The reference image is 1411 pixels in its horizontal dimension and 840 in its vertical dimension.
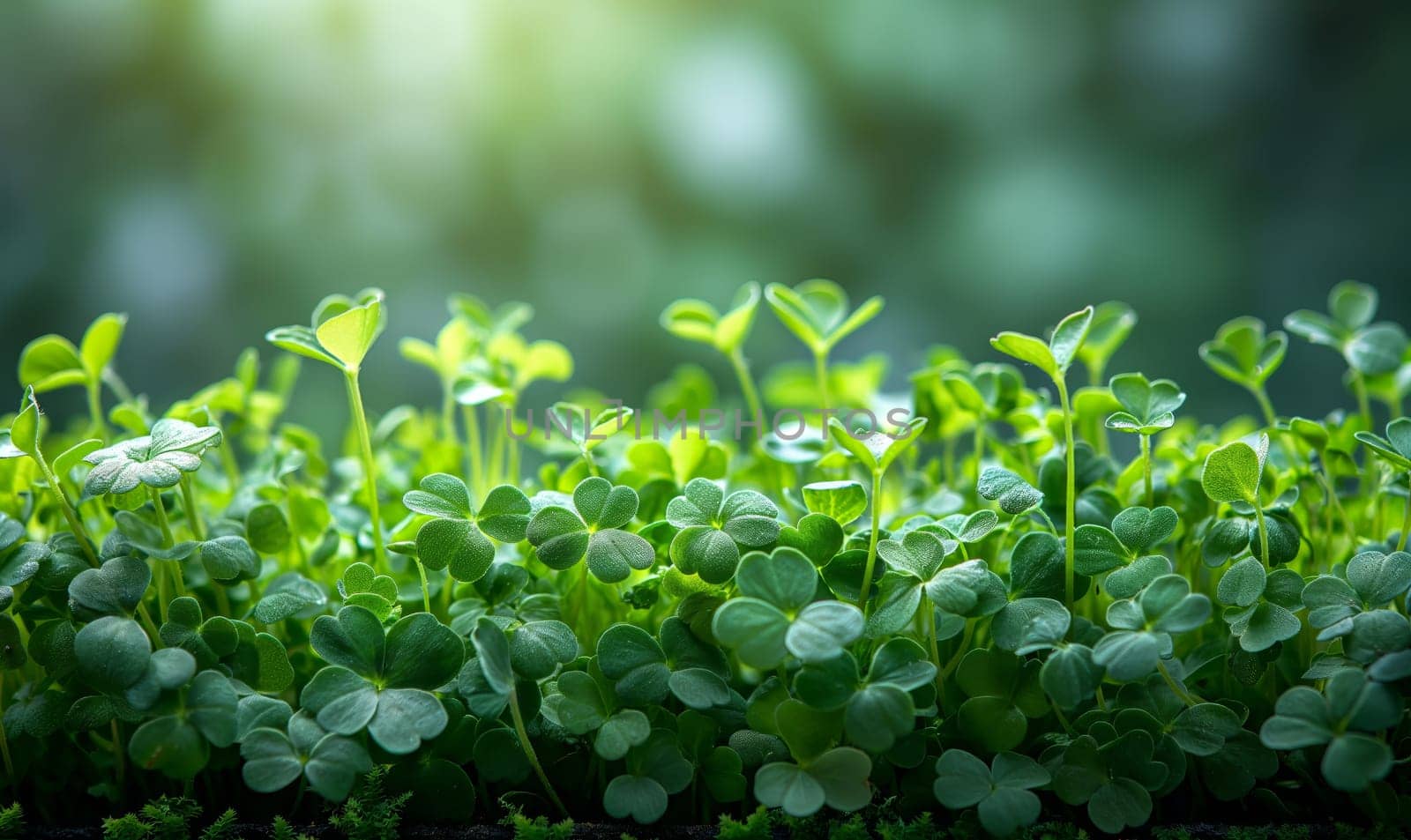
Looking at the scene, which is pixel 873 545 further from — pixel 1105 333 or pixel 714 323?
pixel 1105 333

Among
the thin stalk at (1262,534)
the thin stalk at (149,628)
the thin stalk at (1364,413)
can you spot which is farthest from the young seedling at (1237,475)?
the thin stalk at (149,628)

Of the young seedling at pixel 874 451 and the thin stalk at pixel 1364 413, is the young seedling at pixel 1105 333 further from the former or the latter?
the young seedling at pixel 874 451

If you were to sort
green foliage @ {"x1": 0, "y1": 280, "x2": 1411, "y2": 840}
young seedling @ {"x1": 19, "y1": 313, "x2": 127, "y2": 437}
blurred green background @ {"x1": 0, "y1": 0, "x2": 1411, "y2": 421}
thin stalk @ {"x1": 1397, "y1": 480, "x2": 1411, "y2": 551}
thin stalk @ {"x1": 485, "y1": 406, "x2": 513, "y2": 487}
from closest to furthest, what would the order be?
1. green foliage @ {"x1": 0, "y1": 280, "x2": 1411, "y2": 840}
2. thin stalk @ {"x1": 1397, "y1": 480, "x2": 1411, "y2": 551}
3. young seedling @ {"x1": 19, "y1": 313, "x2": 127, "y2": 437}
4. thin stalk @ {"x1": 485, "y1": 406, "x2": 513, "y2": 487}
5. blurred green background @ {"x1": 0, "y1": 0, "x2": 1411, "y2": 421}

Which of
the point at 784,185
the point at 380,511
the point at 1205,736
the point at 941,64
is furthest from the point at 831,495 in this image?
the point at 941,64

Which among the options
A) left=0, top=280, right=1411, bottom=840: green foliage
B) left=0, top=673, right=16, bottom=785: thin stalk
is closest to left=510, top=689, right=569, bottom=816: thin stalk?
left=0, top=280, right=1411, bottom=840: green foliage

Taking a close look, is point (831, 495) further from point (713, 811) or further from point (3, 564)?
point (3, 564)

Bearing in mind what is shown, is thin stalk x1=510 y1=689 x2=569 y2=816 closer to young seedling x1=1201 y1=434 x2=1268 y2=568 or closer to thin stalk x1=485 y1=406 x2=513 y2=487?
thin stalk x1=485 y1=406 x2=513 y2=487

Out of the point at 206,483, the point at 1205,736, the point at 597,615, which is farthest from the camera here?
the point at 206,483
